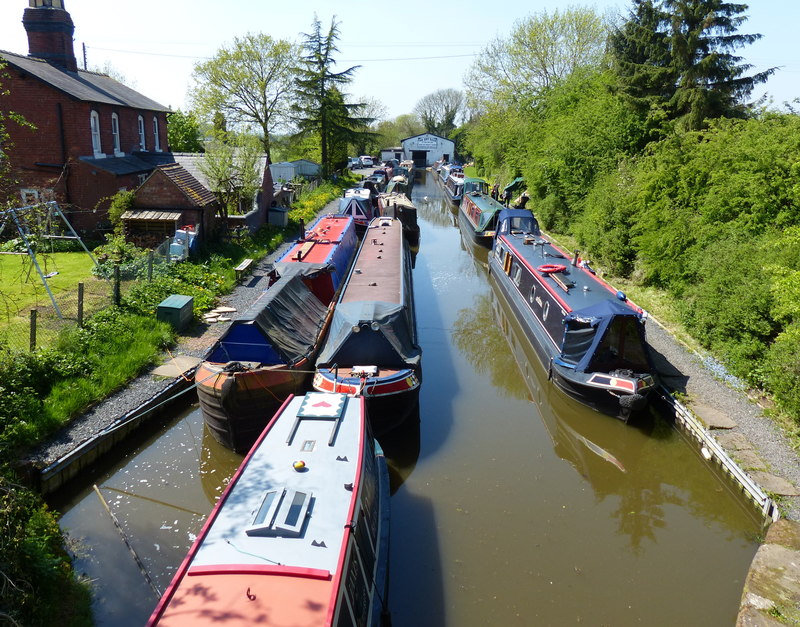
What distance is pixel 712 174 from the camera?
592 inches

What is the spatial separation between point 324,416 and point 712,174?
13.1 metres

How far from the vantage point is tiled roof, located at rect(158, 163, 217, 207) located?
741 inches

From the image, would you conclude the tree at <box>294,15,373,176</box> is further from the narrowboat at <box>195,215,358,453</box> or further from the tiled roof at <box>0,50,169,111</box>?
the narrowboat at <box>195,215,358,453</box>

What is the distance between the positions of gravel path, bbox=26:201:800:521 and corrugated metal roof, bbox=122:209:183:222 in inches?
249

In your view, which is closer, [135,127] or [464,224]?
[135,127]

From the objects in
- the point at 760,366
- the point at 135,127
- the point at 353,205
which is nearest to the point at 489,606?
the point at 760,366

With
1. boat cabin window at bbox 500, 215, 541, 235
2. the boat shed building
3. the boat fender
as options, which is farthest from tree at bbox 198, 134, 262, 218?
the boat shed building

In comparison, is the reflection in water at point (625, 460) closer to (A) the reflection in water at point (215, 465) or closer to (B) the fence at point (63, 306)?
(A) the reflection in water at point (215, 465)

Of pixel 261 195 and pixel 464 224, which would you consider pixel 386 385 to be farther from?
pixel 464 224

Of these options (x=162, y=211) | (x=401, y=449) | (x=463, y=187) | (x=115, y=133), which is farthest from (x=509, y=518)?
(x=463, y=187)

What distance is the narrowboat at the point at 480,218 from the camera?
25.2 meters

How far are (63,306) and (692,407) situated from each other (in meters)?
13.2

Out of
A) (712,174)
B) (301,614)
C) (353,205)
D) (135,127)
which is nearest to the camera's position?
(301,614)

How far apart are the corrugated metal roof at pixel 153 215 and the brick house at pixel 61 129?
1061 mm
